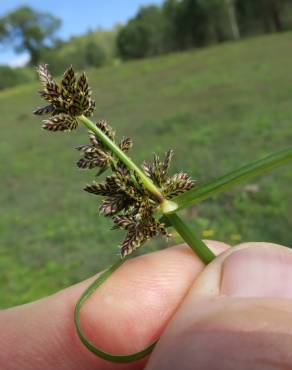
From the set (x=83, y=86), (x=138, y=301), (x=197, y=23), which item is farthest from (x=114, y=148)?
(x=197, y=23)

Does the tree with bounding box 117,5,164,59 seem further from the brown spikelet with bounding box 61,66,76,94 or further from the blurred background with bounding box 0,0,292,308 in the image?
the brown spikelet with bounding box 61,66,76,94

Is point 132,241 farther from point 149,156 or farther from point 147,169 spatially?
point 149,156

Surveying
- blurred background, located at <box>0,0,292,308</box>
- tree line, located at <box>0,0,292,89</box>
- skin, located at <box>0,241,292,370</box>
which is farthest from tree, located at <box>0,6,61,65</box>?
skin, located at <box>0,241,292,370</box>

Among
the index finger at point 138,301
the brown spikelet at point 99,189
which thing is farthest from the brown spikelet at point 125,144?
the index finger at point 138,301

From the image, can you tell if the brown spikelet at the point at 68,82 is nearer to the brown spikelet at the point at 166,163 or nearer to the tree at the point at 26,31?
the brown spikelet at the point at 166,163

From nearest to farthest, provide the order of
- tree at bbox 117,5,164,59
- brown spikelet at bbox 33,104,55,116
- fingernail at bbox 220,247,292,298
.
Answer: brown spikelet at bbox 33,104,55,116 < fingernail at bbox 220,247,292,298 < tree at bbox 117,5,164,59

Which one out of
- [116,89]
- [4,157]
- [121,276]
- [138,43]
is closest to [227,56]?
[116,89]

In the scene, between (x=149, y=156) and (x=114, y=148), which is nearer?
(x=114, y=148)
